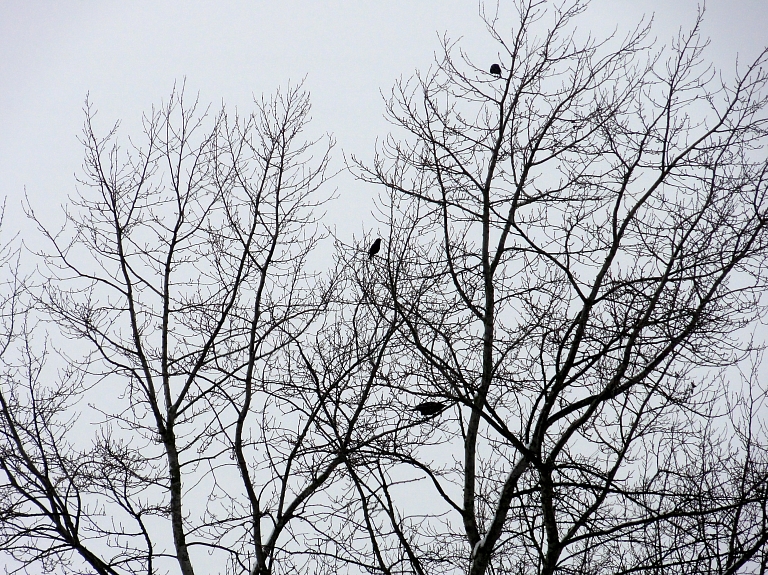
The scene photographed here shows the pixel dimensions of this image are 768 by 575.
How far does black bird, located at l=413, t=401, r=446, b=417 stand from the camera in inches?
238

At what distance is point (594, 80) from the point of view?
6906 mm

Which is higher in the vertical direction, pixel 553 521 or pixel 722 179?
pixel 722 179

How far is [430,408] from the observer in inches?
242

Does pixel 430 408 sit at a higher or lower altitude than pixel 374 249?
lower

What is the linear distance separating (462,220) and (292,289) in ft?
7.30

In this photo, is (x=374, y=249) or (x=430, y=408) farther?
(x=374, y=249)

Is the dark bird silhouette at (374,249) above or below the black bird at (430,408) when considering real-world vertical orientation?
above

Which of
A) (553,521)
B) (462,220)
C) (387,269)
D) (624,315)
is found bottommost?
(553,521)

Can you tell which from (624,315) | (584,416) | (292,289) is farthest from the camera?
(292,289)

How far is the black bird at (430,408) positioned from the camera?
19.8 feet

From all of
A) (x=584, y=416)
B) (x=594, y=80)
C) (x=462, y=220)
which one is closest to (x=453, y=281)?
(x=462, y=220)

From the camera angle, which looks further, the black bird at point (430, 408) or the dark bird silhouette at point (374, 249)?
the dark bird silhouette at point (374, 249)

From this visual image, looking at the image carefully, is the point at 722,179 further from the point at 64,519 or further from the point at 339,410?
the point at 64,519

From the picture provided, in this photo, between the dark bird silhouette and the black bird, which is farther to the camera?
the dark bird silhouette
